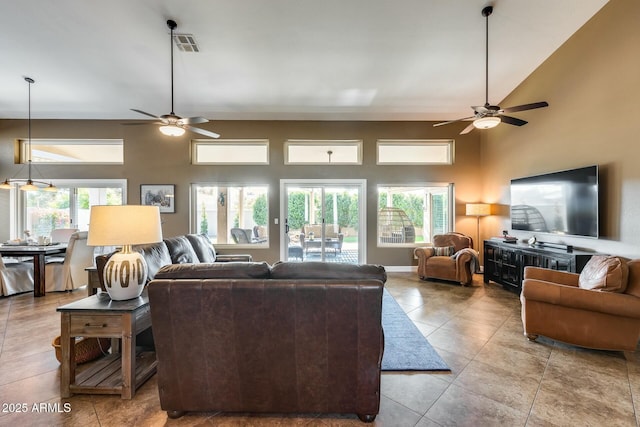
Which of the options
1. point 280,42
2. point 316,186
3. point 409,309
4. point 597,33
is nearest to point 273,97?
point 280,42

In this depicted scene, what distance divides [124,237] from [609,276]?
12.8 ft

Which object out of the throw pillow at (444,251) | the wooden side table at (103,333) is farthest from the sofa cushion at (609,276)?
the wooden side table at (103,333)

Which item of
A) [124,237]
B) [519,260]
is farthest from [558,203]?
[124,237]

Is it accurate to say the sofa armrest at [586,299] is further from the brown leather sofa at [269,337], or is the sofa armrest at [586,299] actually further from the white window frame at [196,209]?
→ the white window frame at [196,209]

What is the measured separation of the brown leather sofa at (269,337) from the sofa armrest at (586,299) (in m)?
1.94

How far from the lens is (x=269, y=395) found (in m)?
1.52

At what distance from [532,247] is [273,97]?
4756 millimetres

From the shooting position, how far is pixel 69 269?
161 inches

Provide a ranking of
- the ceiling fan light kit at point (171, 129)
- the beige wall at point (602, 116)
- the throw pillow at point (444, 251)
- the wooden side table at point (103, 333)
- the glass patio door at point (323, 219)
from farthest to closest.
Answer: the glass patio door at point (323, 219)
the throw pillow at point (444, 251)
the ceiling fan light kit at point (171, 129)
the beige wall at point (602, 116)
the wooden side table at point (103, 333)

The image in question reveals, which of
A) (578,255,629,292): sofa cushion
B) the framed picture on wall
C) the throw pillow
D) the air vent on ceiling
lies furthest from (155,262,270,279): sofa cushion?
the framed picture on wall

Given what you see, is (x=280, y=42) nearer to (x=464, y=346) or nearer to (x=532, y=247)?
(x=464, y=346)

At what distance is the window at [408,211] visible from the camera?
5594mm

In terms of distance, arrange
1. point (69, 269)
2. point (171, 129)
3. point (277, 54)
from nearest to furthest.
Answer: point (171, 129) < point (277, 54) < point (69, 269)

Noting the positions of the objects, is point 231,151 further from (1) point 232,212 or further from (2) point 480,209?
(2) point 480,209
